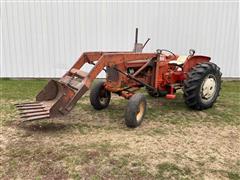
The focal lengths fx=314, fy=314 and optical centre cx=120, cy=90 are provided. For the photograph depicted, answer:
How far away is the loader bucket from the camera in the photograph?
15.1 feet

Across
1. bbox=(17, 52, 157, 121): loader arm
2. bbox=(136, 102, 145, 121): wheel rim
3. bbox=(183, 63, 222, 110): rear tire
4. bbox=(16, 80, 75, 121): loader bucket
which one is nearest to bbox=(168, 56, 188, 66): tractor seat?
bbox=(183, 63, 222, 110): rear tire

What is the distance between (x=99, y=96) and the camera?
606cm

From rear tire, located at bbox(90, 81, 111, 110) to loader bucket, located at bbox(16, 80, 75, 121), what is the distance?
946 mm

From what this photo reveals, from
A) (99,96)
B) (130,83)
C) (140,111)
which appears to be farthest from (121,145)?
(99,96)

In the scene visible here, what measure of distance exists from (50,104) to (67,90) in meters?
0.42

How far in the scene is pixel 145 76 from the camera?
5.91m

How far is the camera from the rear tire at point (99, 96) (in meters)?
5.97

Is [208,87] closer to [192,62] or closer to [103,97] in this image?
[192,62]

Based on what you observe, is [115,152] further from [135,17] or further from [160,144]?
[135,17]

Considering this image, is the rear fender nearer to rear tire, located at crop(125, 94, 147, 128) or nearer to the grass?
the grass

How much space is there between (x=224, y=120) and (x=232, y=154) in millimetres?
1510

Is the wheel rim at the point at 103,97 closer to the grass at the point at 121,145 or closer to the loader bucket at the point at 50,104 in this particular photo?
the grass at the point at 121,145

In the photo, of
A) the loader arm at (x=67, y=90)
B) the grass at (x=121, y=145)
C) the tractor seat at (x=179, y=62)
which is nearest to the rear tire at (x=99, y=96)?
the grass at (x=121, y=145)

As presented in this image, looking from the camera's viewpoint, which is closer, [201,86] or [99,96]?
[201,86]
